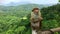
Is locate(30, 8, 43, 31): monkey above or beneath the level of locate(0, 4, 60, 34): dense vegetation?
above

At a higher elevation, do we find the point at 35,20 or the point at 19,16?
the point at 35,20

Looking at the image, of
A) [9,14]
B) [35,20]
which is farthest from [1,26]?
[35,20]

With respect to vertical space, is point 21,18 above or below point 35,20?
below

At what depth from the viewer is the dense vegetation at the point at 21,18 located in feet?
13.3

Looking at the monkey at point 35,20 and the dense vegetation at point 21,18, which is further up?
the monkey at point 35,20

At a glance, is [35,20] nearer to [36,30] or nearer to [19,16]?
[36,30]

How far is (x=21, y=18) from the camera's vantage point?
14.1 feet

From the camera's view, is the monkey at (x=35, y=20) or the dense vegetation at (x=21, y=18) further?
the dense vegetation at (x=21, y=18)

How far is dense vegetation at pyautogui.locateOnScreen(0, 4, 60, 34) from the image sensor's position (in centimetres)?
404

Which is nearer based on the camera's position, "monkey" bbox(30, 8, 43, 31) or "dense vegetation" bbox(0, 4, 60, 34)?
"monkey" bbox(30, 8, 43, 31)

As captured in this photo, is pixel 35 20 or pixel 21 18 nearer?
pixel 35 20

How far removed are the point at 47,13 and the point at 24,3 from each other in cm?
56

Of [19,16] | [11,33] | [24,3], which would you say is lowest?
[11,33]

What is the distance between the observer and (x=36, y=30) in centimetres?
223
